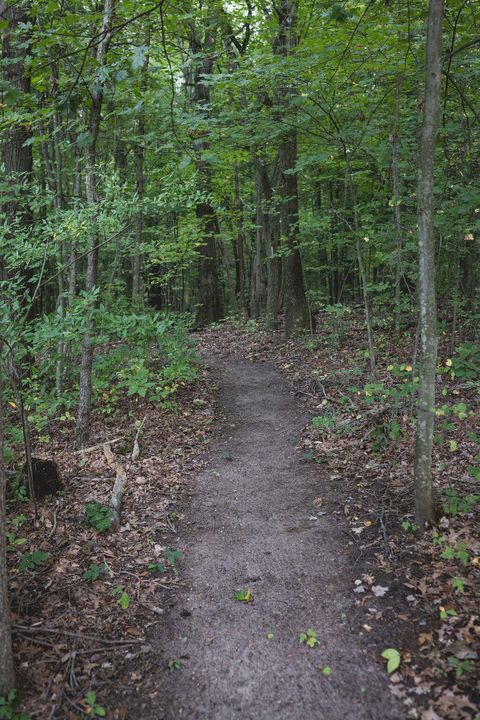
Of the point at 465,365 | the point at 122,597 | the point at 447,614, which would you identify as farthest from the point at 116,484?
the point at 465,365

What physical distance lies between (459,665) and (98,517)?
12.4 ft

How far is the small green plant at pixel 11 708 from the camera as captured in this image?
2867mm

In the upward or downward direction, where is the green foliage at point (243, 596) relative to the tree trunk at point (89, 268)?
downward

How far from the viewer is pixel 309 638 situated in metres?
3.58

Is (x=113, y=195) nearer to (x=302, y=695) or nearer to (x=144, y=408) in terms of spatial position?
(x=144, y=408)

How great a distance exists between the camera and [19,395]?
4.68 m

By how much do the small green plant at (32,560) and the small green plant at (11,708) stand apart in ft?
4.44

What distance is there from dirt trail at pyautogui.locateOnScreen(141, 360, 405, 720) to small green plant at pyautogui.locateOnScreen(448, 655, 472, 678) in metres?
0.47

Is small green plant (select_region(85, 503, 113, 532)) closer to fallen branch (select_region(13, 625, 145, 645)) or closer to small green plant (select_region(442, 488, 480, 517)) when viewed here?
fallen branch (select_region(13, 625, 145, 645))

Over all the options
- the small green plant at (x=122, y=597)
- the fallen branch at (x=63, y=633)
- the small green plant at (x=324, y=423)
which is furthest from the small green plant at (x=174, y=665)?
the small green plant at (x=324, y=423)

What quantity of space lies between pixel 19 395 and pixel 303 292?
30.6 feet

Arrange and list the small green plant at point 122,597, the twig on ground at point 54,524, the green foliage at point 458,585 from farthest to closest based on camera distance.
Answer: the twig on ground at point 54,524, the small green plant at point 122,597, the green foliage at point 458,585

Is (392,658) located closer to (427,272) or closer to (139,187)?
(427,272)

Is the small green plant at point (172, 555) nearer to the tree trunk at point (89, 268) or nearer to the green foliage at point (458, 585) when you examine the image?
the green foliage at point (458, 585)
